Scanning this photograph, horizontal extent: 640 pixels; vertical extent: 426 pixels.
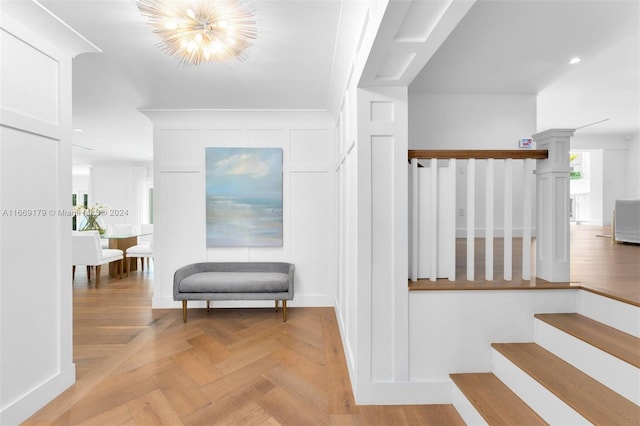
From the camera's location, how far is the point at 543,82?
3594 millimetres

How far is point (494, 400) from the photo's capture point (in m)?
1.69

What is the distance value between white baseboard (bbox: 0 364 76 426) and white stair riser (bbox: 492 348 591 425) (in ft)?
9.61

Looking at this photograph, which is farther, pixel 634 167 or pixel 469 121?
pixel 634 167

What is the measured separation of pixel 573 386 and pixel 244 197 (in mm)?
A: 3475

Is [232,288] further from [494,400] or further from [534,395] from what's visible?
[534,395]

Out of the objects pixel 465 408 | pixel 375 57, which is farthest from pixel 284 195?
pixel 465 408

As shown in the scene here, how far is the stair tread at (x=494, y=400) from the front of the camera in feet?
5.00

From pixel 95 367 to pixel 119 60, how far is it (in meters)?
2.55

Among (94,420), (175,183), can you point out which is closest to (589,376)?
(94,420)

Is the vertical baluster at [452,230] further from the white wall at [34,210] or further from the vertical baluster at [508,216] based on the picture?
the white wall at [34,210]

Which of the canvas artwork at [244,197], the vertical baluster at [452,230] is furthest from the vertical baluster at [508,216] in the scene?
the canvas artwork at [244,197]

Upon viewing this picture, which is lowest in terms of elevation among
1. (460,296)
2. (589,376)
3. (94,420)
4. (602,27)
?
(94,420)

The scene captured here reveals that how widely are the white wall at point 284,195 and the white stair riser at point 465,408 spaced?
2095 mm

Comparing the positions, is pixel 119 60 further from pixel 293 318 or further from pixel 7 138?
pixel 293 318
